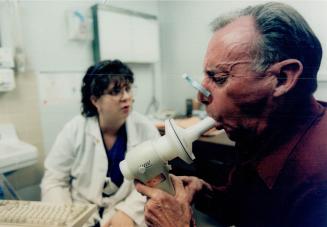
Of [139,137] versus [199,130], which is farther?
[139,137]

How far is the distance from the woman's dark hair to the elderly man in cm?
42

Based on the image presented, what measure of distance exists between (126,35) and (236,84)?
0.56 meters

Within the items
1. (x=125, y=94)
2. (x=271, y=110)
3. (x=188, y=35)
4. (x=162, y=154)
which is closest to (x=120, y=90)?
(x=125, y=94)

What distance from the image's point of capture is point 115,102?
0.94 m

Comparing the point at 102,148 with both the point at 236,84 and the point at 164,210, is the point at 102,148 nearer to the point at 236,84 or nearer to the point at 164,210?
the point at 164,210

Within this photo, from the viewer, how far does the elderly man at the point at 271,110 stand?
0.44 metres

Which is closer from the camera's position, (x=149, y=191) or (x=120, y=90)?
(x=149, y=191)

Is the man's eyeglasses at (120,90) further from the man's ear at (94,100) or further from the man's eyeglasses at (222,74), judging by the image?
the man's eyeglasses at (222,74)

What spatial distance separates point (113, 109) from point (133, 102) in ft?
0.29

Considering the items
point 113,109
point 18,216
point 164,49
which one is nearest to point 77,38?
point 113,109

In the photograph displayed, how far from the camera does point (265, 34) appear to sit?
0.44m

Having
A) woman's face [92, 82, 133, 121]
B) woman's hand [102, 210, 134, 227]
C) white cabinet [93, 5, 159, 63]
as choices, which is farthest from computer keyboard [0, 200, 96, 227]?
white cabinet [93, 5, 159, 63]

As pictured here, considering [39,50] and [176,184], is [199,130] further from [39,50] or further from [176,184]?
[39,50]

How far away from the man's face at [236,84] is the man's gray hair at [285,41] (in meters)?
0.02
